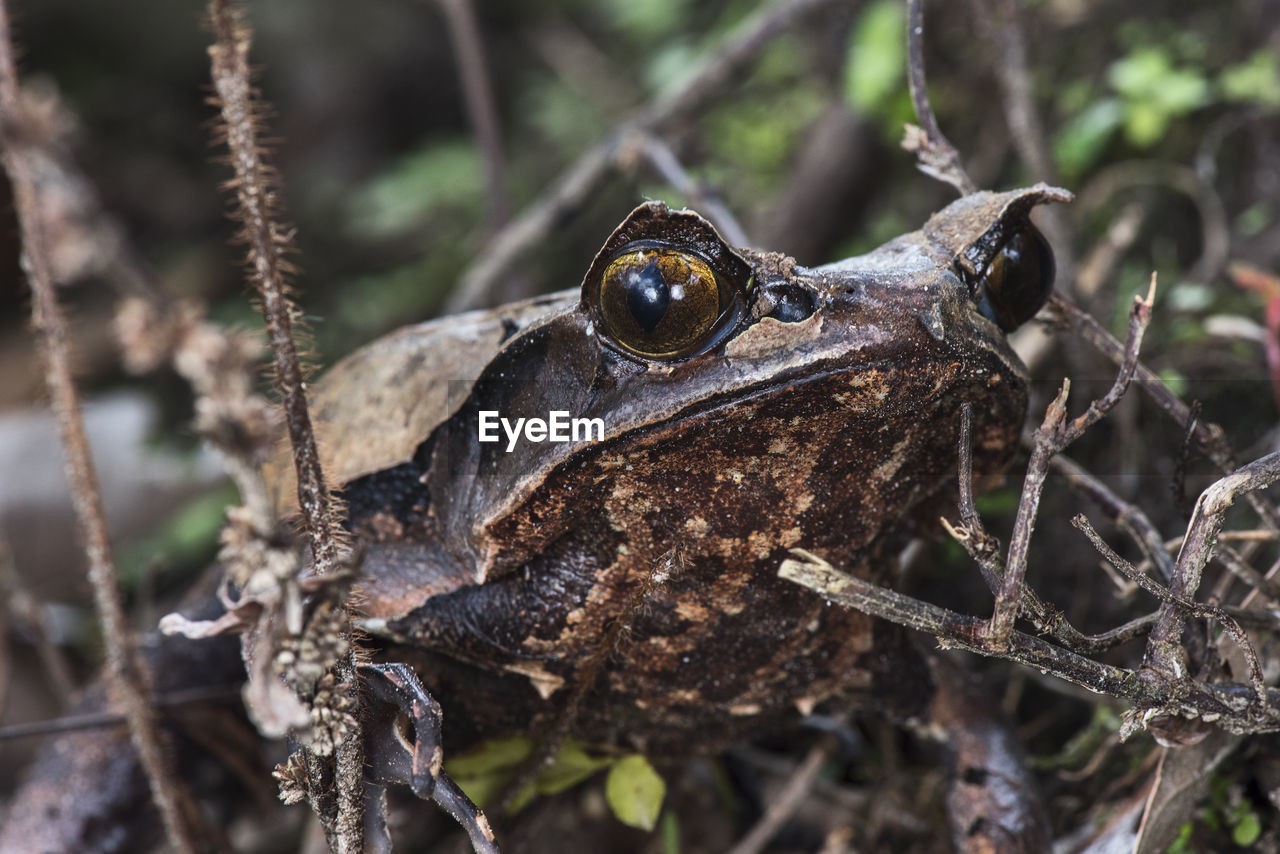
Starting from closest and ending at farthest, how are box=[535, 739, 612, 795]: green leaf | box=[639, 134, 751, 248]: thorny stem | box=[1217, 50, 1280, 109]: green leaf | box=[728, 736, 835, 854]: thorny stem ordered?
box=[535, 739, 612, 795]: green leaf → box=[728, 736, 835, 854]: thorny stem → box=[639, 134, 751, 248]: thorny stem → box=[1217, 50, 1280, 109]: green leaf

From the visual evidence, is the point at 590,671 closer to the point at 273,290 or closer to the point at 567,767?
the point at 567,767

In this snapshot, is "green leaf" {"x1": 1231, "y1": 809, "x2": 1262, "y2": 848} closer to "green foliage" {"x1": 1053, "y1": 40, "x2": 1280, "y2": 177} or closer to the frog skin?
the frog skin

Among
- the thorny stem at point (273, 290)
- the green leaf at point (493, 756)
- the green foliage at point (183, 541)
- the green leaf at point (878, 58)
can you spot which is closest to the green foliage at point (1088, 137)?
the green leaf at point (878, 58)

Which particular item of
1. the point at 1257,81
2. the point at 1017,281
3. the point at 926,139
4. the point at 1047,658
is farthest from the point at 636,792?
the point at 1257,81

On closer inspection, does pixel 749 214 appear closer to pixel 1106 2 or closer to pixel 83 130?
pixel 1106 2

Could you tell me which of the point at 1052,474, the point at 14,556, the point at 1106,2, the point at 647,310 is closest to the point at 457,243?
the point at 14,556

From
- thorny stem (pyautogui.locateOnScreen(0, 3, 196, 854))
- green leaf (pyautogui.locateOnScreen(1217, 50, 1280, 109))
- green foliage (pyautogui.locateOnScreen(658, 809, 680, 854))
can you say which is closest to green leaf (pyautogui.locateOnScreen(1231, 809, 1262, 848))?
green foliage (pyautogui.locateOnScreen(658, 809, 680, 854))
